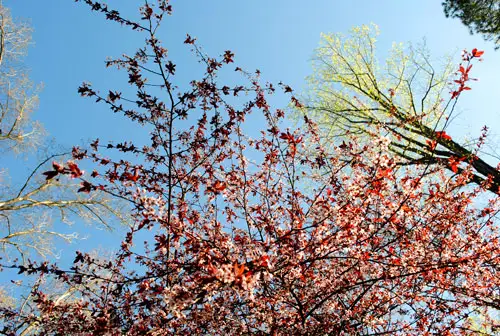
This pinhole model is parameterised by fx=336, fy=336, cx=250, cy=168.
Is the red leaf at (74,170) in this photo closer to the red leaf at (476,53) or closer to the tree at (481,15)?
the red leaf at (476,53)

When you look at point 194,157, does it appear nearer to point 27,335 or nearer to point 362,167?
point 362,167

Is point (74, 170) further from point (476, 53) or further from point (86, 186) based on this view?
point (476, 53)

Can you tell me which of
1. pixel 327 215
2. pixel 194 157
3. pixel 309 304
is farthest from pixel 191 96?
pixel 309 304

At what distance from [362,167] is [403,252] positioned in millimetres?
1001

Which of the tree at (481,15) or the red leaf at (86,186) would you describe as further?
the tree at (481,15)

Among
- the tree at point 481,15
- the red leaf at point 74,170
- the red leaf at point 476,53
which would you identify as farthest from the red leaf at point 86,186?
the tree at point 481,15

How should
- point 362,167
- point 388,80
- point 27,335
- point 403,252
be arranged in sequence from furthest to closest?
point 388,80, point 27,335, point 362,167, point 403,252

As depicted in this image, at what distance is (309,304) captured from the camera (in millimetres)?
3348

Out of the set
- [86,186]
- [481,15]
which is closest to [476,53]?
[86,186]

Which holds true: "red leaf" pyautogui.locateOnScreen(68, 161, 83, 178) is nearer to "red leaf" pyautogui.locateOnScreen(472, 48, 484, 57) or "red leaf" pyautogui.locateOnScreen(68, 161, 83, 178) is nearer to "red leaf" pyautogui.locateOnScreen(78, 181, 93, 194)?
"red leaf" pyautogui.locateOnScreen(78, 181, 93, 194)

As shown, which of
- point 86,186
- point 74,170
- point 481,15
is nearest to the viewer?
point 74,170

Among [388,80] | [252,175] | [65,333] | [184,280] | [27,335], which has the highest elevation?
[388,80]

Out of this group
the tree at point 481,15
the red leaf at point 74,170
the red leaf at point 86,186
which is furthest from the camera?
the tree at point 481,15

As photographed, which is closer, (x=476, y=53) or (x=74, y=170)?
(x=74, y=170)
